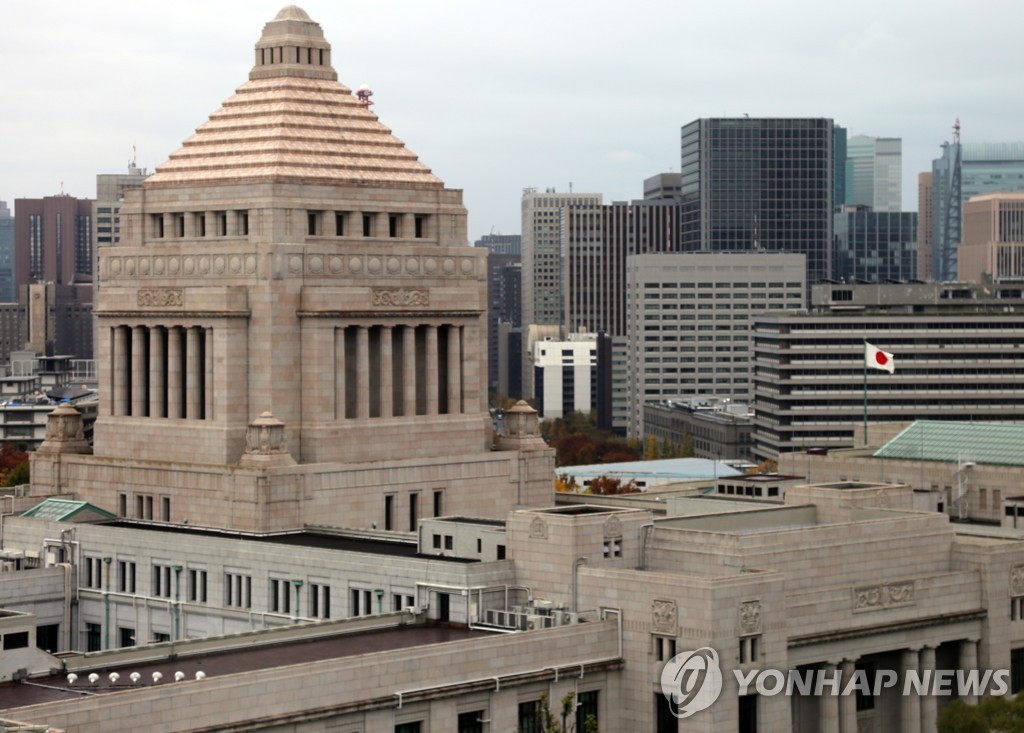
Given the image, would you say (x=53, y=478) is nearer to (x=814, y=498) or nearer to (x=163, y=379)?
(x=163, y=379)

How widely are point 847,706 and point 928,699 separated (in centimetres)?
605

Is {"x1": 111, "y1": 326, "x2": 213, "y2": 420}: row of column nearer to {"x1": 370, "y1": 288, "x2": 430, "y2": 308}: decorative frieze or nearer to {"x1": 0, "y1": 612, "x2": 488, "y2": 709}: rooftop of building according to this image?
{"x1": 370, "y1": 288, "x2": 430, "y2": 308}: decorative frieze

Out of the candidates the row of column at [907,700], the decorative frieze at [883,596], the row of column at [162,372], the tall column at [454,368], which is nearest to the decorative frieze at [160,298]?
the row of column at [162,372]

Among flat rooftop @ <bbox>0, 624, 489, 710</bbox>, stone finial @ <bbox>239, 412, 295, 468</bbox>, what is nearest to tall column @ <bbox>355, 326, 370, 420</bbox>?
stone finial @ <bbox>239, 412, 295, 468</bbox>

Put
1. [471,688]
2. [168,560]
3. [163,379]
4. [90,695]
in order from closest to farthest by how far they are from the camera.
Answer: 1. [90,695]
2. [471,688]
3. [168,560]
4. [163,379]

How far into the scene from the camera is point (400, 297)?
130 metres

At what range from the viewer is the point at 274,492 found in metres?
123

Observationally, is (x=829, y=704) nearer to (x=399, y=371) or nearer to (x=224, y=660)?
(x=224, y=660)

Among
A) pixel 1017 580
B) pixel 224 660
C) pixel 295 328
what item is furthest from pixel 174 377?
pixel 1017 580

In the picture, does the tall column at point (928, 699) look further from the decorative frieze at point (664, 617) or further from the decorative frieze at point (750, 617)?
the decorative frieze at point (664, 617)

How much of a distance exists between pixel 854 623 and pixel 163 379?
41804 millimetres

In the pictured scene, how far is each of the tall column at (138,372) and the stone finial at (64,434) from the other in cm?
559

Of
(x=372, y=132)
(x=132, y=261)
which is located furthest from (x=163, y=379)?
(x=372, y=132)

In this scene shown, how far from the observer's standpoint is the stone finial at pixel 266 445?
4862 inches
